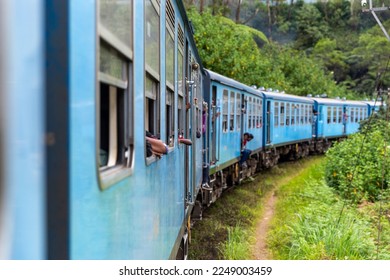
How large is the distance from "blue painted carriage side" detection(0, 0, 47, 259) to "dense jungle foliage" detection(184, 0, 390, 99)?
35.2ft

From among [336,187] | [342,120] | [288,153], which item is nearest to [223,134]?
[336,187]

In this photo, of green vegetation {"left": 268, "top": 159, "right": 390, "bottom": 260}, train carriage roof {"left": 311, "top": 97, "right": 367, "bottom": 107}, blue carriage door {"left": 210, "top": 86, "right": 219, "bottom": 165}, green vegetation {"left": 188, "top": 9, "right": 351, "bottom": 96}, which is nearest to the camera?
green vegetation {"left": 268, "top": 159, "right": 390, "bottom": 260}

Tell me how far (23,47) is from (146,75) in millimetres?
1560

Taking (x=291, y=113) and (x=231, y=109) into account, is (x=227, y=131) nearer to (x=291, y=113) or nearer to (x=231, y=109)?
(x=231, y=109)

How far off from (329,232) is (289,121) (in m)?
13.7

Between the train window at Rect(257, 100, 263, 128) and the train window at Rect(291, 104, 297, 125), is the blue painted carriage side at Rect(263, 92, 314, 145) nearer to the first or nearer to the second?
the train window at Rect(291, 104, 297, 125)

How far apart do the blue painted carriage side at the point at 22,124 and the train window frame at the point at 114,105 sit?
37 cm

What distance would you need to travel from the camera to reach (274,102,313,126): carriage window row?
62.6 feet

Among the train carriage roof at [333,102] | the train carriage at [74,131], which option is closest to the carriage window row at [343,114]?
the train carriage roof at [333,102]

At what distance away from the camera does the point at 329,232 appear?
23.5ft

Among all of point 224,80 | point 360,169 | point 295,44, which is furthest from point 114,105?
point 295,44

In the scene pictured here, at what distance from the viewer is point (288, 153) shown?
22641 mm

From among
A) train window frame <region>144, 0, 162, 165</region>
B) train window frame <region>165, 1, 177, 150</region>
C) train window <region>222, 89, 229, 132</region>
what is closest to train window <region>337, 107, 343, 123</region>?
train window <region>222, 89, 229, 132</region>

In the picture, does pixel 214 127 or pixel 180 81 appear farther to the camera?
pixel 214 127
